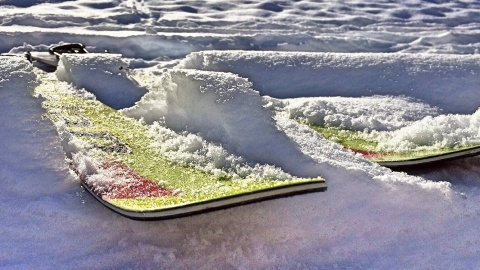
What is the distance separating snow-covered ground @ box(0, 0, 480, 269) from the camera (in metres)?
1.67

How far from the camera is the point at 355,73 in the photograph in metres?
3.24

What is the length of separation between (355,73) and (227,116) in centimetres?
137

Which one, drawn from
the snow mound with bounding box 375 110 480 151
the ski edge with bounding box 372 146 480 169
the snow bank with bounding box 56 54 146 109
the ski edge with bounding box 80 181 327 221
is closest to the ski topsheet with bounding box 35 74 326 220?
the ski edge with bounding box 80 181 327 221

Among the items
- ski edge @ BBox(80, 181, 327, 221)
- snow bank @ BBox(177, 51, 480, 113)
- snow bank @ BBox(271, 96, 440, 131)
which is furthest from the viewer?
snow bank @ BBox(177, 51, 480, 113)

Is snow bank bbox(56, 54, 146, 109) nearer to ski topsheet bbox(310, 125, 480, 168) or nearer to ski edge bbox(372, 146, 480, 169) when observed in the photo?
ski topsheet bbox(310, 125, 480, 168)

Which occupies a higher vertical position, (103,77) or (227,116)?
(227,116)

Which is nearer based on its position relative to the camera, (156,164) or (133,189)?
(133,189)

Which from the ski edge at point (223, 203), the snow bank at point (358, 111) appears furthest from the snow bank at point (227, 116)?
the snow bank at point (358, 111)

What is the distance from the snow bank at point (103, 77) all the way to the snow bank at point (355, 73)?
402 millimetres

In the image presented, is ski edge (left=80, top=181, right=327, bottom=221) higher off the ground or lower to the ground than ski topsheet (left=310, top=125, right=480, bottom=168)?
higher

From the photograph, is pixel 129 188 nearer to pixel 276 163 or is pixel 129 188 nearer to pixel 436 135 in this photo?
pixel 276 163

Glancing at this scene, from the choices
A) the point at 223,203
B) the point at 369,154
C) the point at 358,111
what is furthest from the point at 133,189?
the point at 358,111

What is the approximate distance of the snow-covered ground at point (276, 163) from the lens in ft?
5.47

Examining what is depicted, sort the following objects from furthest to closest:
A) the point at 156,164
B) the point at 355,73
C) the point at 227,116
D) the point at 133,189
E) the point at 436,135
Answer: the point at 355,73 < the point at 436,135 < the point at 227,116 < the point at 156,164 < the point at 133,189
